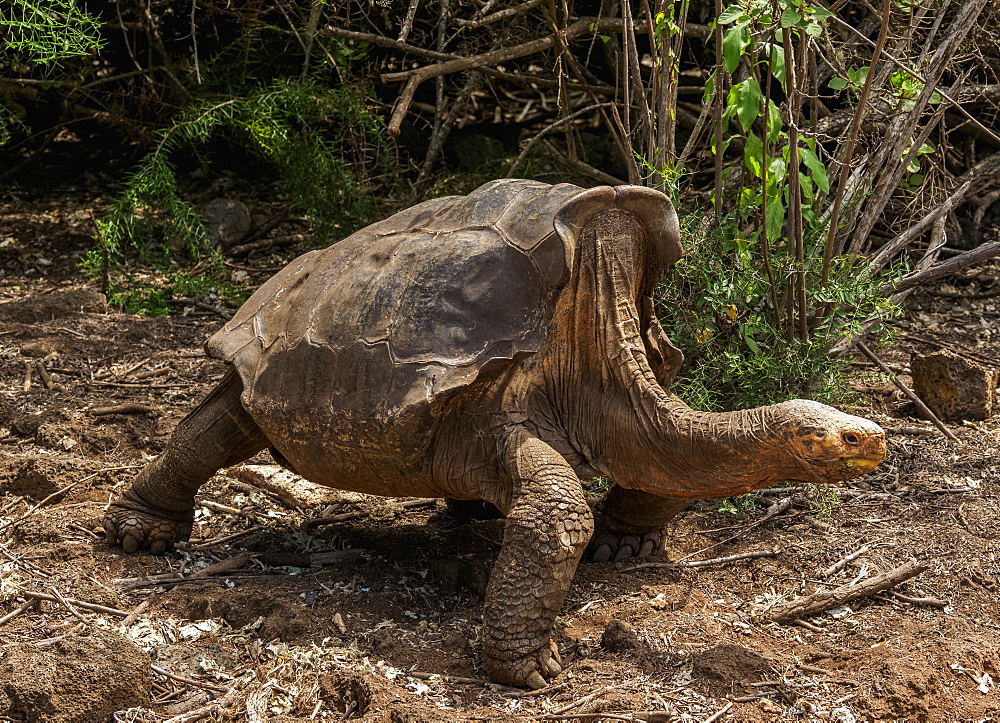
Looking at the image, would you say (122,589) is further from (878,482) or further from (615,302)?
(878,482)

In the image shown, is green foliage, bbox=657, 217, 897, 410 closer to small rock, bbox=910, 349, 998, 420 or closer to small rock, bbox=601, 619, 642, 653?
small rock, bbox=910, 349, 998, 420

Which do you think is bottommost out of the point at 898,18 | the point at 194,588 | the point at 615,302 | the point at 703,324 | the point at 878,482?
the point at 878,482

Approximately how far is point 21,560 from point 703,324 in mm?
2678

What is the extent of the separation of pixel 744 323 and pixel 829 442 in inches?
58.9

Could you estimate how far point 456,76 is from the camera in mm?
7898

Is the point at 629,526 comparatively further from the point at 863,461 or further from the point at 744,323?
the point at 863,461

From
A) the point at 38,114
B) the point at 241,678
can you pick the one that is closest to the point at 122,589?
the point at 241,678

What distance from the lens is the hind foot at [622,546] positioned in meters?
3.92

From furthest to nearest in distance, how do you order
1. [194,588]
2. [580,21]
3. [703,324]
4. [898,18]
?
1. [580,21]
2. [898,18]
3. [703,324]
4. [194,588]

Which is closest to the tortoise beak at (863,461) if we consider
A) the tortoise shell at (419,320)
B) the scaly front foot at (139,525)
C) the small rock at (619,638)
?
the small rock at (619,638)

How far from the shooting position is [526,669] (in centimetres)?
298

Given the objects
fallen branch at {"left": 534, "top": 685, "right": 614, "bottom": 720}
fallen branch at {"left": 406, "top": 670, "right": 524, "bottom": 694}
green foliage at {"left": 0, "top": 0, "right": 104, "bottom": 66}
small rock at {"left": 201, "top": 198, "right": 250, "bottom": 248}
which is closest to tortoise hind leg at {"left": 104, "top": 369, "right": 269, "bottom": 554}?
fallen branch at {"left": 406, "top": 670, "right": 524, "bottom": 694}

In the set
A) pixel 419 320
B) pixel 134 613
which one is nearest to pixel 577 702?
pixel 419 320

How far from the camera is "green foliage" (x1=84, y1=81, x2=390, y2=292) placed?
21.0 feet
